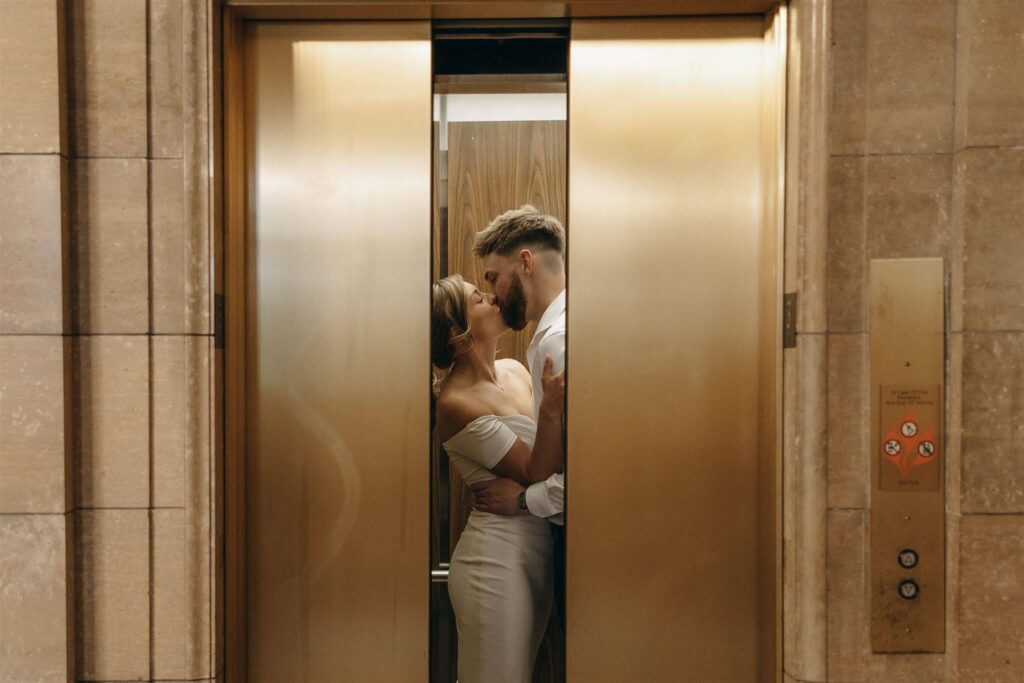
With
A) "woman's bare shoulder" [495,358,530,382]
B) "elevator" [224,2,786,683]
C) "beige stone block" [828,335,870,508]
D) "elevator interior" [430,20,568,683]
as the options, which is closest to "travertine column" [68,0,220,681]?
"elevator" [224,2,786,683]

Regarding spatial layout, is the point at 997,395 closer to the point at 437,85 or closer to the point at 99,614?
the point at 437,85

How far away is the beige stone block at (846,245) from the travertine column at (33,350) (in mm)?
2276

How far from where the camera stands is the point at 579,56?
226 cm

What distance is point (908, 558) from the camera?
2023mm

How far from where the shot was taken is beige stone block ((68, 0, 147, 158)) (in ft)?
6.84

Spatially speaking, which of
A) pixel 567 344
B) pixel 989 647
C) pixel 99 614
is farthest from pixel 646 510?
pixel 99 614

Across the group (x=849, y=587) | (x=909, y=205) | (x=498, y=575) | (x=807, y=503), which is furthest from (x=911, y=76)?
(x=498, y=575)

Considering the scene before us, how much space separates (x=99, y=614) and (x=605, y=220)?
1.99 metres

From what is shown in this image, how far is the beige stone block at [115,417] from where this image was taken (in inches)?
82.4

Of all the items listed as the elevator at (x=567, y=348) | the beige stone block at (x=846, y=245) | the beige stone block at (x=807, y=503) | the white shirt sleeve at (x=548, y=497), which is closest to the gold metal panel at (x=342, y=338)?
the elevator at (x=567, y=348)

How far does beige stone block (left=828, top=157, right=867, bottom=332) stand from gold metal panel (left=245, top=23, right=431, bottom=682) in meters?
1.25

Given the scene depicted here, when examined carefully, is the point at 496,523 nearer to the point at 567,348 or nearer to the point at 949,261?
the point at 567,348

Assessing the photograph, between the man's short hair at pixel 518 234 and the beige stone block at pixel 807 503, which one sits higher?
the man's short hair at pixel 518 234

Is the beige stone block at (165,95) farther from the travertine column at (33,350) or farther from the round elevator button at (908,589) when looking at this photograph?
Answer: the round elevator button at (908,589)
